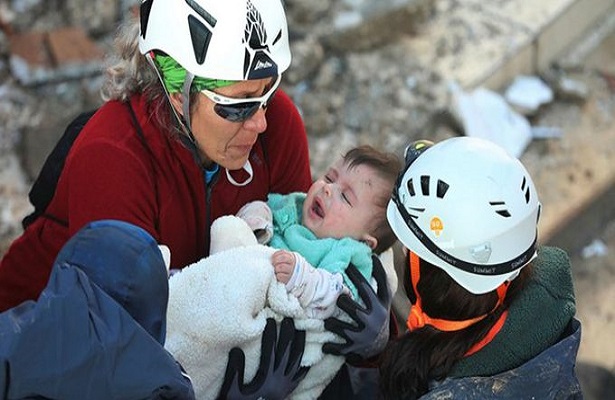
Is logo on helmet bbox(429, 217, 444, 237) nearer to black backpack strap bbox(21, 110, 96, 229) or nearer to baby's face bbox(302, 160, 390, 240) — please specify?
baby's face bbox(302, 160, 390, 240)

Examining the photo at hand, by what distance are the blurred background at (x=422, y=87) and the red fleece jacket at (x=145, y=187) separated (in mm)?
2506

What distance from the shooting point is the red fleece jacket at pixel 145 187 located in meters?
3.08

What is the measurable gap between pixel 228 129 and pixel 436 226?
2.48ft

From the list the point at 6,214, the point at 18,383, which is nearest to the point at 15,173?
the point at 6,214

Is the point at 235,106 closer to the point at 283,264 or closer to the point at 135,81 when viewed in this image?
the point at 135,81

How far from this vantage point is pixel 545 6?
729 centimetres

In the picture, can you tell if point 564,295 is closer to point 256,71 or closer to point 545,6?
point 256,71

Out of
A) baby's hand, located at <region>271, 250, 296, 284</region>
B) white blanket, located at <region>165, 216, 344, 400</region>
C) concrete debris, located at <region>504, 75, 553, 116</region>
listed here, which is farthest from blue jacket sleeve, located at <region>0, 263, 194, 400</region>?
concrete debris, located at <region>504, 75, 553, 116</region>

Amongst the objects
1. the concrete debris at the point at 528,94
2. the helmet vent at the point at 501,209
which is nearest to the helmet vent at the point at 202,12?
the helmet vent at the point at 501,209

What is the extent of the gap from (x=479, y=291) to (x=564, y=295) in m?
0.30

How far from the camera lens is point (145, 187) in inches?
123

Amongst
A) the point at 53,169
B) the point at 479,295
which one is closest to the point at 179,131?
the point at 53,169

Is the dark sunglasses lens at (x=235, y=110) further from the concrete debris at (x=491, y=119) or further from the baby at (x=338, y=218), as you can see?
the concrete debris at (x=491, y=119)

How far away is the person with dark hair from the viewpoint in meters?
2.81
